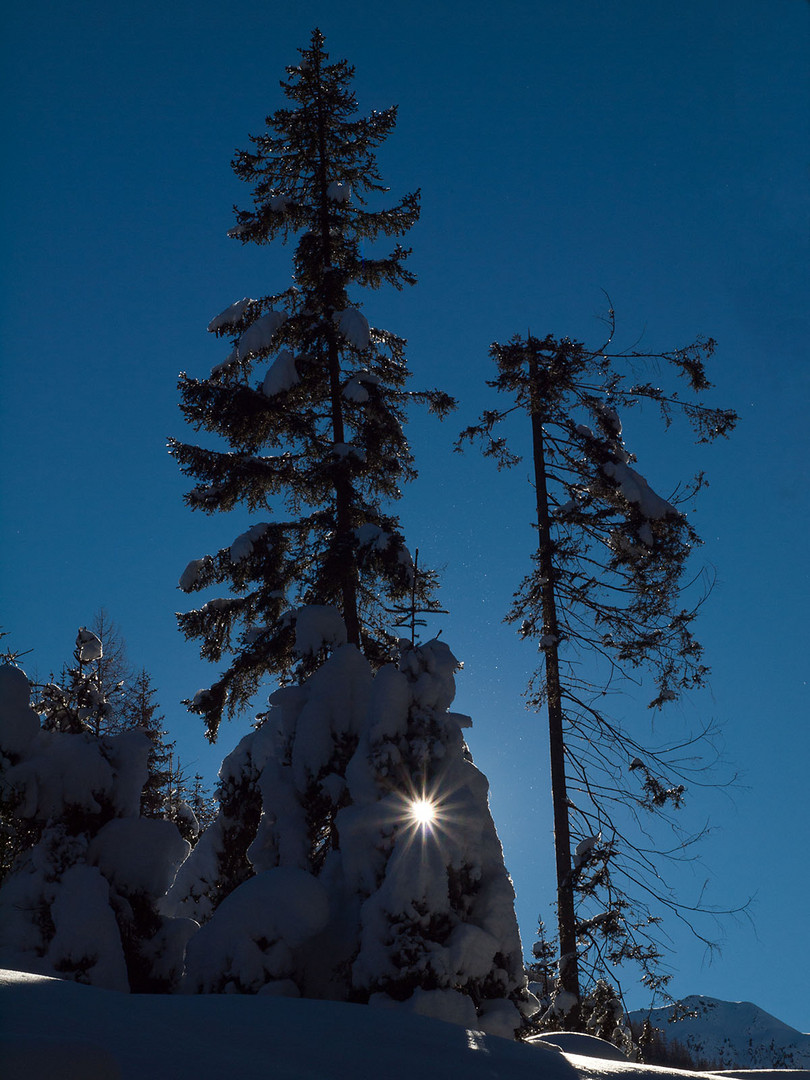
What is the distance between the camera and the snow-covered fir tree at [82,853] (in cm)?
797

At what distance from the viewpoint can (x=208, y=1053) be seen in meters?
3.44

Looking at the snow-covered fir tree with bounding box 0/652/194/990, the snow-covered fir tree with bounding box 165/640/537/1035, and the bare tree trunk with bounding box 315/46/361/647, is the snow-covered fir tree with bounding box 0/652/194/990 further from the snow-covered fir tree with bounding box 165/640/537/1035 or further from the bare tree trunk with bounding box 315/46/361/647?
the bare tree trunk with bounding box 315/46/361/647

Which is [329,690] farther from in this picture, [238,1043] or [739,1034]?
[739,1034]

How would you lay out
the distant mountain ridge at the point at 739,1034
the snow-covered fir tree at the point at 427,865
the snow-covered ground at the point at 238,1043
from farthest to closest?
1. the distant mountain ridge at the point at 739,1034
2. the snow-covered fir tree at the point at 427,865
3. the snow-covered ground at the point at 238,1043

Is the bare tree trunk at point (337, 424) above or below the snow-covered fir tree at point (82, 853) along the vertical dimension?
above

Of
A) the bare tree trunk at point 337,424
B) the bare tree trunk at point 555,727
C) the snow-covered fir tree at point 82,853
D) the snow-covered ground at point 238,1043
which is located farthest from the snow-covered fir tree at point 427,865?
the bare tree trunk at point 555,727

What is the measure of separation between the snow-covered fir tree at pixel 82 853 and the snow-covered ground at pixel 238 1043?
3.94 m

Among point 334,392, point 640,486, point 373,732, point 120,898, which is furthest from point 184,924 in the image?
point 640,486

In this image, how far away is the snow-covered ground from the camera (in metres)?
2.57

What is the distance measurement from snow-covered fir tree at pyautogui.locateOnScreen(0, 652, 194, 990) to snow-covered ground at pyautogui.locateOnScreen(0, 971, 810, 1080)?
12.9 ft

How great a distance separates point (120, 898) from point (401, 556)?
583 centimetres

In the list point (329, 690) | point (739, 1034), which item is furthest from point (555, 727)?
point (739, 1034)

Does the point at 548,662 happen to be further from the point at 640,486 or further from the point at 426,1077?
the point at 426,1077

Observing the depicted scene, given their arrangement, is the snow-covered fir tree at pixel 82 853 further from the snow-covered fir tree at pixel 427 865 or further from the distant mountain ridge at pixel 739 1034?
the distant mountain ridge at pixel 739 1034
